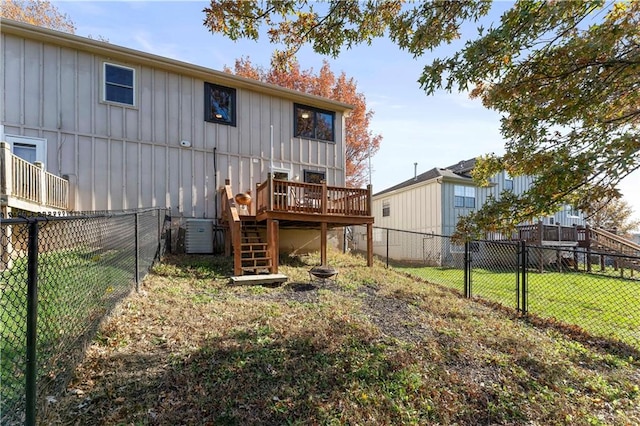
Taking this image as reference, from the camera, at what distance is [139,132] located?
984 centimetres

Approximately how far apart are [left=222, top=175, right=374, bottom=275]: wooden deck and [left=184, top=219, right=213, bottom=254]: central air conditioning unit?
1.89ft

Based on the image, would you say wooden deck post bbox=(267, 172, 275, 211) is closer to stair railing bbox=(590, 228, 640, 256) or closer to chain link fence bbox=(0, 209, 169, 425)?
chain link fence bbox=(0, 209, 169, 425)

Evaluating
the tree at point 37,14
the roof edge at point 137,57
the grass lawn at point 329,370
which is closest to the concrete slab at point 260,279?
the grass lawn at point 329,370

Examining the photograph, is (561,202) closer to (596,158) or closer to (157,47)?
(596,158)

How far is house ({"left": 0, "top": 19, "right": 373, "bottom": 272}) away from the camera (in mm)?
8492

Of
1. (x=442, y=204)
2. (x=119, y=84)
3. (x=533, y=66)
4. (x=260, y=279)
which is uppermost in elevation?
(x=119, y=84)

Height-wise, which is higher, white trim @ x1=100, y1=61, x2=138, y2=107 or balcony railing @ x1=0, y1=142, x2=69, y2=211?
white trim @ x1=100, y1=61, x2=138, y2=107

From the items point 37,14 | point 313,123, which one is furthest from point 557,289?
point 37,14

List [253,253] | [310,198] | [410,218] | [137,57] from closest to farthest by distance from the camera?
1. [253,253]
2. [310,198]
3. [137,57]
4. [410,218]

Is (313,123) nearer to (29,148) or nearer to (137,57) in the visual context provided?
(137,57)

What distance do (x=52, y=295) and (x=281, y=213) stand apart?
5.25m

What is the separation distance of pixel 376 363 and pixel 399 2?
4.81m

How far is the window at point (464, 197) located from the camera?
1730 cm

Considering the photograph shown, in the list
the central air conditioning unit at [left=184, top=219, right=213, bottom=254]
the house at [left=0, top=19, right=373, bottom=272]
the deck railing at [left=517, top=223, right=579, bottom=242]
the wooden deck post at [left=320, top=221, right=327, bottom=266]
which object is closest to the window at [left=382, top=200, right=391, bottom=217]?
the deck railing at [left=517, top=223, right=579, bottom=242]
